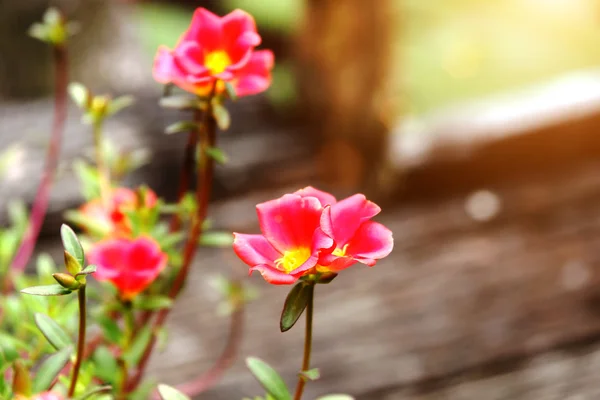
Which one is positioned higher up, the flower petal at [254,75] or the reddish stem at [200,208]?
the flower petal at [254,75]

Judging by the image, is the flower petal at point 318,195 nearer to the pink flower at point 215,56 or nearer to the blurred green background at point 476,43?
the pink flower at point 215,56

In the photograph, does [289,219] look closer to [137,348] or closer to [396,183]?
[137,348]

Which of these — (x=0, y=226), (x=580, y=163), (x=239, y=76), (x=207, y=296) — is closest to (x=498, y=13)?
(x=580, y=163)

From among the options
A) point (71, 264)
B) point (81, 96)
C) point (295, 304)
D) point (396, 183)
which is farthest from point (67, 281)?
point (396, 183)

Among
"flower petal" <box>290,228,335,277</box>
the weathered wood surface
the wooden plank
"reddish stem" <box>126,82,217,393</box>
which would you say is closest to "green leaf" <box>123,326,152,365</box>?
"reddish stem" <box>126,82,217,393</box>

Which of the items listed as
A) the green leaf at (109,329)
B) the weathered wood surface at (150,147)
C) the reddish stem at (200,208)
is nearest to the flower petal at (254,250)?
the reddish stem at (200,208)

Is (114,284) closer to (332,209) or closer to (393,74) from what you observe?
(332,209)

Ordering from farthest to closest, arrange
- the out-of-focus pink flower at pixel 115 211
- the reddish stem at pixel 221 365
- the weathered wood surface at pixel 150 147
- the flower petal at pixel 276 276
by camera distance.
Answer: the weathered wood surface at pixel 150 147, the reddish stem at pixel 221 365, the out-of-focus pink flower at pixel 115 211, the flower petal at pixel 276 276
